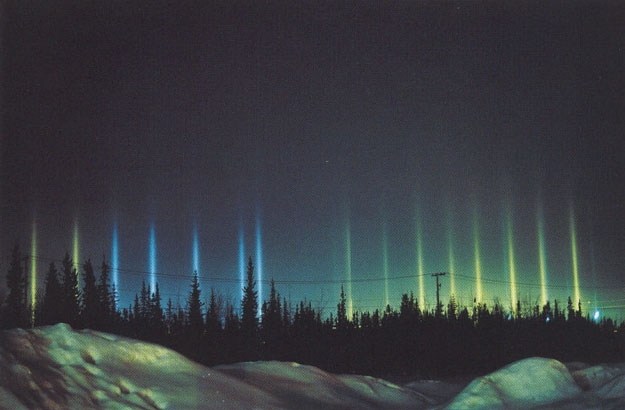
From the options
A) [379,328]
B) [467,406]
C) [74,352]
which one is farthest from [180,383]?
[379,328]

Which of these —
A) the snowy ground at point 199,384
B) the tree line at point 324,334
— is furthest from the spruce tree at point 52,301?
the snowy ground at point 199,384

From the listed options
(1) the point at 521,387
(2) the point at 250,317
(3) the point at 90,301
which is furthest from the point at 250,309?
(1) the point at 521,387

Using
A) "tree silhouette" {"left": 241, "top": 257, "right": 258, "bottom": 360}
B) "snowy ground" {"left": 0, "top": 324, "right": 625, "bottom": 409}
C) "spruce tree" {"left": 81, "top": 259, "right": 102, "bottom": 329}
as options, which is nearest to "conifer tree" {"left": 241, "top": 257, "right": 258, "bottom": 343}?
"tree silhouette" {"left": 241, "top": 257, "right": 258, "bottom": 360}

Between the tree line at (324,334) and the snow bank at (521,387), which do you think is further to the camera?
the tree line at (324,334)

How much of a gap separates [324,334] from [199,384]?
145 feet

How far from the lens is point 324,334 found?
52094mm

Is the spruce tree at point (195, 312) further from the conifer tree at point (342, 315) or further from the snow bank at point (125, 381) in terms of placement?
the snow bank at point (125, 381)

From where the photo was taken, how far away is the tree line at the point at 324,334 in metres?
49.3

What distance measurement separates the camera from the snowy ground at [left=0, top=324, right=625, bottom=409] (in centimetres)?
720

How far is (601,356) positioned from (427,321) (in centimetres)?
1877

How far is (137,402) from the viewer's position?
7.66 meters

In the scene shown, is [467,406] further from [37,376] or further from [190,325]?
[190,325]

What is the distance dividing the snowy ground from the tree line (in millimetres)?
36529

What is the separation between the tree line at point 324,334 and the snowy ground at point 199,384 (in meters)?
36.5
